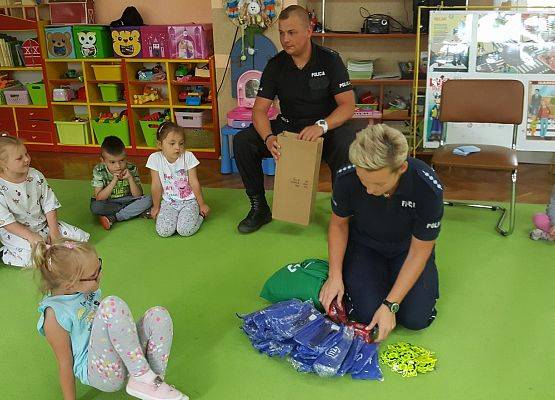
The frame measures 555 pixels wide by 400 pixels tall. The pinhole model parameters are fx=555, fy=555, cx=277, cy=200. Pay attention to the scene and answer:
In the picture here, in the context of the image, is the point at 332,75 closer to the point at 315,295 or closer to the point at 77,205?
the point at 315,295

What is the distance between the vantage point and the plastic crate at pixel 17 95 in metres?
5.29

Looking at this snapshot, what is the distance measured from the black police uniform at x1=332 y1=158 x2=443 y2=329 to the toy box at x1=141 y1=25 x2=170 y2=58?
3062mm

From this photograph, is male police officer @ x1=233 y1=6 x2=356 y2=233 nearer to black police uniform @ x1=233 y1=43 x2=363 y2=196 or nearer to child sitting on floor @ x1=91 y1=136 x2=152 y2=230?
black police uniform @ x1=233 y1=43 x2=363 y2=196

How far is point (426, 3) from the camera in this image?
164 inches

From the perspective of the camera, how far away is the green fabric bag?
2.28 metres

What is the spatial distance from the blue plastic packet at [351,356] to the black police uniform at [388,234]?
0.15 metres

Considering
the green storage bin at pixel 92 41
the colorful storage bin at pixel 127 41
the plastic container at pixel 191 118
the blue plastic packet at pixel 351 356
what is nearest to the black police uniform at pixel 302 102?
the blue plastic packet at pixel 351 356

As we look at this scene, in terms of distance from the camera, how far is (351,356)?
2.01 m

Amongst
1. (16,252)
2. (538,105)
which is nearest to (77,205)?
(16,252)

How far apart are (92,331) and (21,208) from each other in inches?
58.4

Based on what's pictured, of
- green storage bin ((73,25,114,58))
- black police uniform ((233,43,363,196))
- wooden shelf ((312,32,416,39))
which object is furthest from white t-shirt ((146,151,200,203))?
green storage bin ((73,25,114,58))

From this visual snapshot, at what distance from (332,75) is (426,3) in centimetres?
142

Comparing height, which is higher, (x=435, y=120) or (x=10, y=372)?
(x=435, y=120)

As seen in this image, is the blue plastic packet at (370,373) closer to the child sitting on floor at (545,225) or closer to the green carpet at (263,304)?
the green carpet at (263,304)
